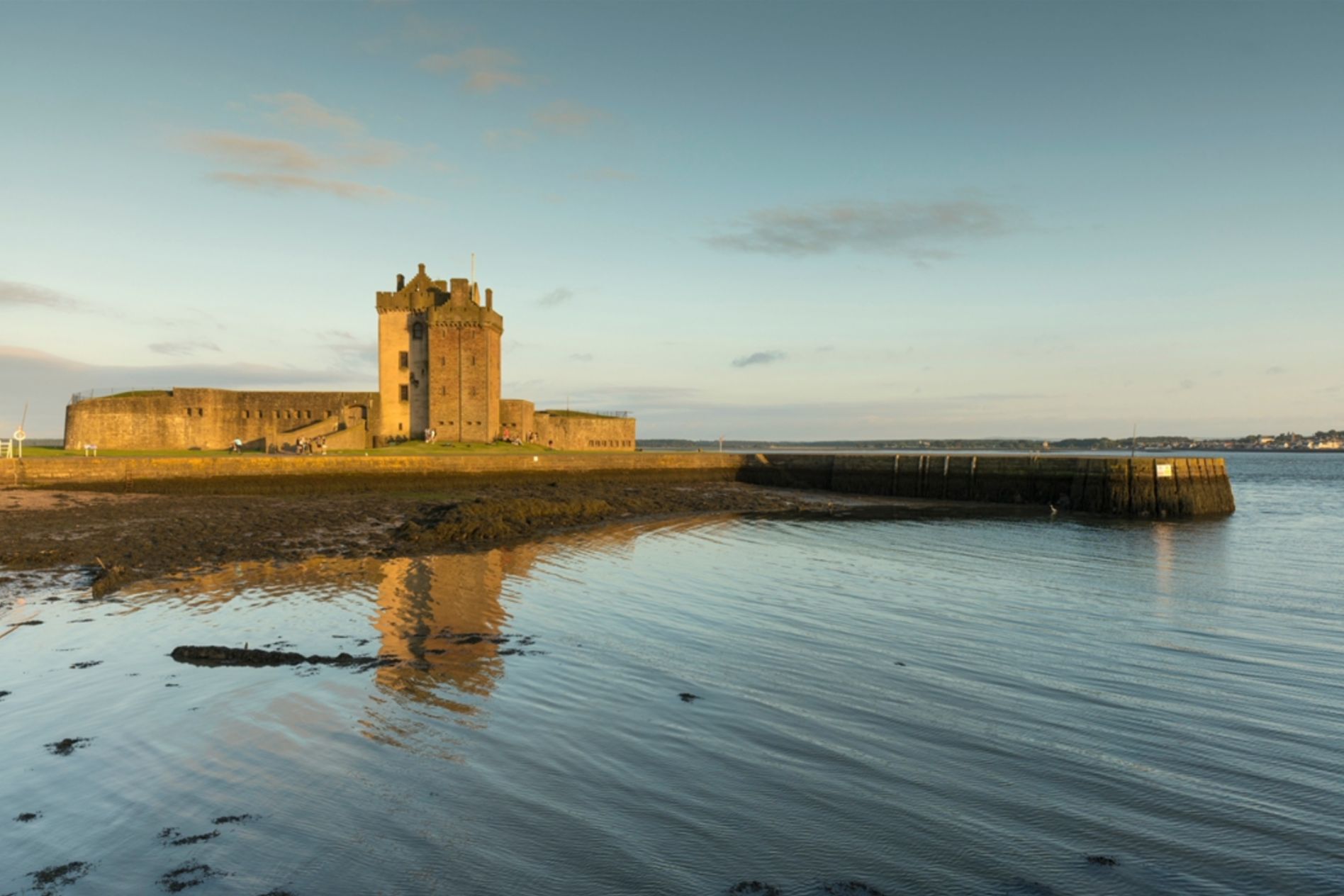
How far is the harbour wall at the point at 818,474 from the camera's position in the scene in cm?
3194

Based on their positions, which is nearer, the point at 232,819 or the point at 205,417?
the point at 232,819

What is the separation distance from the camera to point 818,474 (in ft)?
153

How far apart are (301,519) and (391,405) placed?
3078 centimetres

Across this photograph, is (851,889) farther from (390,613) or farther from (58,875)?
(390,613)

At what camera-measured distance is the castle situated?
151 feet

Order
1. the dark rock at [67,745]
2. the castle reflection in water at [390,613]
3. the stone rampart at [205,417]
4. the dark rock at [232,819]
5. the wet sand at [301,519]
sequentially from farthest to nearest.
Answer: the stone rampart at [205,417] → the wet sand at [301,519] → the castle reflection in water at [390,613] → the dark rock at [67,745] → the dark rock at [232,819]

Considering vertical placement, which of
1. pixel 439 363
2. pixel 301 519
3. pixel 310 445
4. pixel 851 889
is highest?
pixel 439 363

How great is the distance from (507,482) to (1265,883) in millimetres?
37416

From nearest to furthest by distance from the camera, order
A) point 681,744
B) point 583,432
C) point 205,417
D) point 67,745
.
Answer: point 67,745, point 681,744, point 205,417, point 583,432

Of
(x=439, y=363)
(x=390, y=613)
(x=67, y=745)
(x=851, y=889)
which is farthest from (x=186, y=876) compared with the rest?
(x=439, y=363)

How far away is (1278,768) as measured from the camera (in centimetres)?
627

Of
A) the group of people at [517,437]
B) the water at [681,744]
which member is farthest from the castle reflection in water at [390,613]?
the group of people at [517,437]

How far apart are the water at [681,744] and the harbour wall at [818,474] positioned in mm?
22037

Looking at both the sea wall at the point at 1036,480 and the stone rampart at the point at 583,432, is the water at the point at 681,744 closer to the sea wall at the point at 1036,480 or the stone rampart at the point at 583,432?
the sea wall at the point at 1036,480
